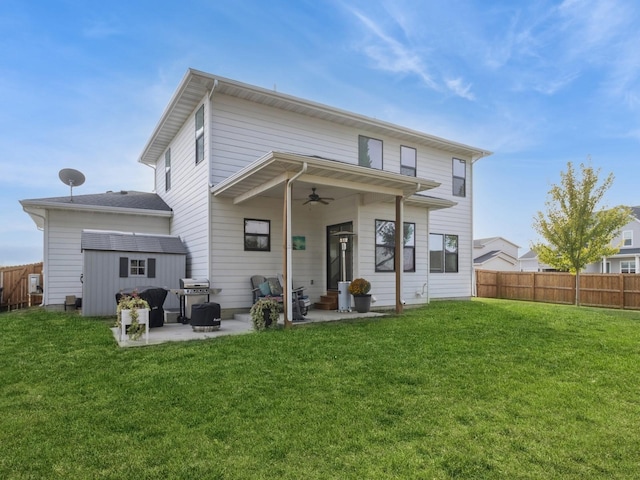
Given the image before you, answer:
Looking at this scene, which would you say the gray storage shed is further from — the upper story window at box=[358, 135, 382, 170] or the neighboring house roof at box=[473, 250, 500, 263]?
the neighboring house roof at box=[473, 250, 500, 263]

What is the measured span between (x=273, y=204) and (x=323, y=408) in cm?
684

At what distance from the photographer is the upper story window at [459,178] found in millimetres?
13922

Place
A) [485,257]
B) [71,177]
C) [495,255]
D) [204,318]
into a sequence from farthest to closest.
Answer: [485,257] < [495,255] < [71,177] < [204,318]

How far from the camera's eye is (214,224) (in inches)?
351

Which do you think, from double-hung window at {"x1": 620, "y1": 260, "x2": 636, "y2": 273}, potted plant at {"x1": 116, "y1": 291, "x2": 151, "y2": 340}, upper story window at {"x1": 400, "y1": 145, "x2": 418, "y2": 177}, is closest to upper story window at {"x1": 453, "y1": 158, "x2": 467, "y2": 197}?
upper story window at {"x1": 400, "y1": 145, "x2": 418, "y2": 177}

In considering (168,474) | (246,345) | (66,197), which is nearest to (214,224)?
(246,345)

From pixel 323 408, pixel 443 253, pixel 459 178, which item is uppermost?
pixel 459 178

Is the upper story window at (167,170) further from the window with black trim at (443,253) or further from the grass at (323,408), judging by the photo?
the window with black trim at (443,253)

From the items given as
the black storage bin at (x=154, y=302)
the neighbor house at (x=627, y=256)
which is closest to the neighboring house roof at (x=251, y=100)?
the black storage bin at (x=154, y=302)

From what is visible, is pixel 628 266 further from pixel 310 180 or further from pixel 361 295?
pixel 310 180

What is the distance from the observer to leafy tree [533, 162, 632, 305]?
46.4 ft

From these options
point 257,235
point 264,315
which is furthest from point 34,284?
point 264,315

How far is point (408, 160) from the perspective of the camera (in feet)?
41.6

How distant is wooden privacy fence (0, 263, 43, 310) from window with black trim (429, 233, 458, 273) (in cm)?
1316
